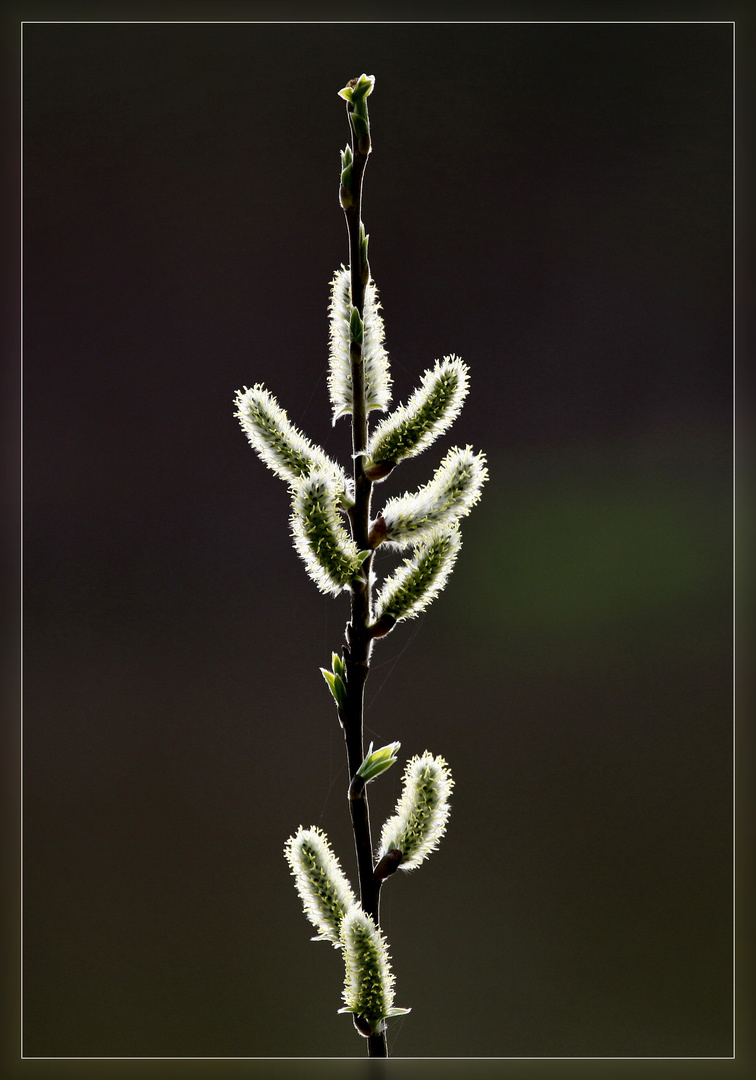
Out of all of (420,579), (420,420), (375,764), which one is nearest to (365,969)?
(375,764)

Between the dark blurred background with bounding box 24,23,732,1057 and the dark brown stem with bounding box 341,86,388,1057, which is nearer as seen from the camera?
the dark brown stem with bounding box 341,86,388,1057

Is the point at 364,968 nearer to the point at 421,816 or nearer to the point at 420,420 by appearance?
the point at 421,816

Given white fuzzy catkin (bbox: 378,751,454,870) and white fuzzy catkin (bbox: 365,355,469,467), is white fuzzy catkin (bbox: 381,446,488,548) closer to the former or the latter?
white fuzzy catkin (bbox: 365,355,469,467)

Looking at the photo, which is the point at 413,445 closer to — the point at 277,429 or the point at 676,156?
the point at 277,429

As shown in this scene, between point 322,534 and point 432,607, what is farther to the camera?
point 432,607

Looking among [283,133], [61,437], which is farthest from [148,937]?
[283,133]

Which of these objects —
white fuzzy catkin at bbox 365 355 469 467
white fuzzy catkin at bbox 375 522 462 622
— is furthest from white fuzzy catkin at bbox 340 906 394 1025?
white fuzzy catkin at bbox 365 355 469 467
